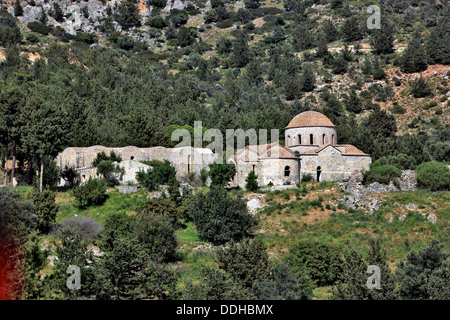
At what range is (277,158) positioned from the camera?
47.7m

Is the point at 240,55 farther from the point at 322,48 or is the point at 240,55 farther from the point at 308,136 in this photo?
the point at 308,136

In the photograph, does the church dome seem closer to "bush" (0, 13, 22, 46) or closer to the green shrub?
→ the green shrub

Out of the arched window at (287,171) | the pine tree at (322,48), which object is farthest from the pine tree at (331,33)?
the arched window at (287,171)

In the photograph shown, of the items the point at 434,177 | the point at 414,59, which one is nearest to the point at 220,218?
the point at 434,177

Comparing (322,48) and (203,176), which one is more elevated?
(322,48)

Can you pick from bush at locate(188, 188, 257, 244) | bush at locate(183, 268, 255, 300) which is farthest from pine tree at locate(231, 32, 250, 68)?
bush at locate(183, 268, 255, 300)

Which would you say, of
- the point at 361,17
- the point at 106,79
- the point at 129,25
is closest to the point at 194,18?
the point at 129,25

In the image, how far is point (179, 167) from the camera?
52.1 metres

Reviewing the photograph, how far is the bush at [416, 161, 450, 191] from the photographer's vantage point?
155 ft

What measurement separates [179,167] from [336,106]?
163 feet

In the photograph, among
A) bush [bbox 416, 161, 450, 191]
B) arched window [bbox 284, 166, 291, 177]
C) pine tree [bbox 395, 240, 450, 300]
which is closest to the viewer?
pine tree [bbox 395, 240, 450, 300]

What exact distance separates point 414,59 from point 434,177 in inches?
2391

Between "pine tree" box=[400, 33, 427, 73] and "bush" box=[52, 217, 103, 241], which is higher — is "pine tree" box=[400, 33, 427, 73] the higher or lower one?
the higher one
